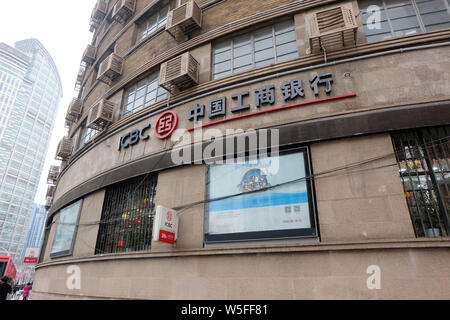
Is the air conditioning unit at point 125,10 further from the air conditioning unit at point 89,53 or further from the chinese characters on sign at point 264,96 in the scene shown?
the chinese characters on sign at point 264,96

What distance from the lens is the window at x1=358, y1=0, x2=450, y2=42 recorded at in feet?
25.7

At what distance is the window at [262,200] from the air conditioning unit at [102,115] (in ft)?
23.6

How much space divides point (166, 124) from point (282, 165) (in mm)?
4862

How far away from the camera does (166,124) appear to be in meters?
10.0

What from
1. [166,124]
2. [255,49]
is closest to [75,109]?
[166,124]

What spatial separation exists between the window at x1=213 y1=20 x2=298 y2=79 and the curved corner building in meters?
0.05

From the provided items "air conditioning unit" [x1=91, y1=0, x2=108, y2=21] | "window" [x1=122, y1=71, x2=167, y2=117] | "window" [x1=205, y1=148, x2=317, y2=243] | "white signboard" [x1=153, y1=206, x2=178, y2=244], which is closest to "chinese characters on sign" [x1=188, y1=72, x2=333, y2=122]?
"window" [x1=205, y1=148, x2=317, y2=243]

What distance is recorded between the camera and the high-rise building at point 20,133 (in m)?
118

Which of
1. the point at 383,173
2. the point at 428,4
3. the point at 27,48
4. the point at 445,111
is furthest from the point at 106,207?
the point at 27,48

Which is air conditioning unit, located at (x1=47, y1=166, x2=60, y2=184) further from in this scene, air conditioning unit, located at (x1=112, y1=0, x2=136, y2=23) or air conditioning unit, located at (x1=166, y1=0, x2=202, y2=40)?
air conditioning unit, located at (x1=166, y1=0, x2=202, y2=40)

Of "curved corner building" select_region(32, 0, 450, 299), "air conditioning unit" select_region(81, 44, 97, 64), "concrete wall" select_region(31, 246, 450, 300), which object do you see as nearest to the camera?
"concrete wall" select_region(31, 246, 450, 300)

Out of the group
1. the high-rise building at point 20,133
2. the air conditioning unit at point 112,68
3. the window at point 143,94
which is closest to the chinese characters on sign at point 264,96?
the window at point 143,94

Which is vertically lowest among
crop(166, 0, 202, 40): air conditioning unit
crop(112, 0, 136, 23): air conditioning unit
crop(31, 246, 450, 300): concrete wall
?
crop(31, 246, 450, 300): concrete wall

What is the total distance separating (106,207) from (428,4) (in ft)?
43.9
